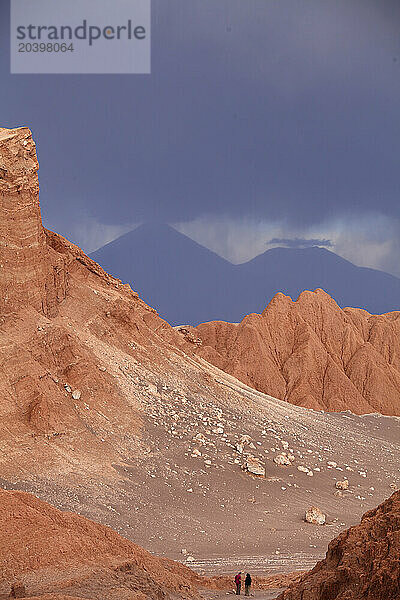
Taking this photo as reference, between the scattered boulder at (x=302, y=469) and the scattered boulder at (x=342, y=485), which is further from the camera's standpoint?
the scattered boulder at (x=302, y=469)

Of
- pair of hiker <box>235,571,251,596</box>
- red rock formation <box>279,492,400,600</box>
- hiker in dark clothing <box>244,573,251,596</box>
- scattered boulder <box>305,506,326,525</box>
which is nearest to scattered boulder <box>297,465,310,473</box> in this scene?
scattered boulder <box>305,506,326,525</box>

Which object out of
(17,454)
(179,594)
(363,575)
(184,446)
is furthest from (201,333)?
(363,575)

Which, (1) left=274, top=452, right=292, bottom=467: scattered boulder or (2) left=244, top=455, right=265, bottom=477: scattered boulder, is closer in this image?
(2) left=244, top=455, right=265, bottom=477: scattered boulder

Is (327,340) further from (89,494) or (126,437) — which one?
(89,494)

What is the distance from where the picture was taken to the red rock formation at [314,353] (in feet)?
190

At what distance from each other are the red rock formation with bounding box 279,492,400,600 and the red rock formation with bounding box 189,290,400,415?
46.7 meters

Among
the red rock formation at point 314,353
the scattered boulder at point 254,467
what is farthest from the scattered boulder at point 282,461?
the red rock formation at point 314,353

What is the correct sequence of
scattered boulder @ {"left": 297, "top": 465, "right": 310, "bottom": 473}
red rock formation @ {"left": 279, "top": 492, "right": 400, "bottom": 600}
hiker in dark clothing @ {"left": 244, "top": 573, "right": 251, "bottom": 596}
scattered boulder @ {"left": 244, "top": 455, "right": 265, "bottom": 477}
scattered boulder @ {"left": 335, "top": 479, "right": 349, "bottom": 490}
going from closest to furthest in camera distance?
red rock formation @ {"left": 279, "top": 492, "right": 400, "bottom": 600} → hiker in dark clothing @ {"left": 244, "top": 573, "right": 251, "bottom": 596} → scattered boulder @ {"left": 244, "top": 455, "right": 265, "bottom": 477} → scattered boulder @ {"left": 335, "top": 479, "right": 349, "bottom": 490} → scattered boulder @ {"left": 297, "top": 465, "right": 310, "bottom": 473}

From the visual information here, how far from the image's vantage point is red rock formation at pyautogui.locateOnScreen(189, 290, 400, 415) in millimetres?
57812

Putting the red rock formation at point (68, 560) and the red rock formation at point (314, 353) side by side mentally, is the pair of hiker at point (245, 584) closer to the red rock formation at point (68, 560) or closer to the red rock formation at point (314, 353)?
the red rock formation at point (68, 560)

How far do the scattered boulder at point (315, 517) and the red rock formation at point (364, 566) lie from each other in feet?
38.8

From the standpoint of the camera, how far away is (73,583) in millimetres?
9609

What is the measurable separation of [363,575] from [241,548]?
11891mm

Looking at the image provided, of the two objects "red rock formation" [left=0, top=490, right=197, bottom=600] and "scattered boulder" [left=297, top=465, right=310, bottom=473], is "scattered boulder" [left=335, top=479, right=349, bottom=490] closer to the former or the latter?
"scattered boulder" [left=297, top=465, right=310, bottom=473]
